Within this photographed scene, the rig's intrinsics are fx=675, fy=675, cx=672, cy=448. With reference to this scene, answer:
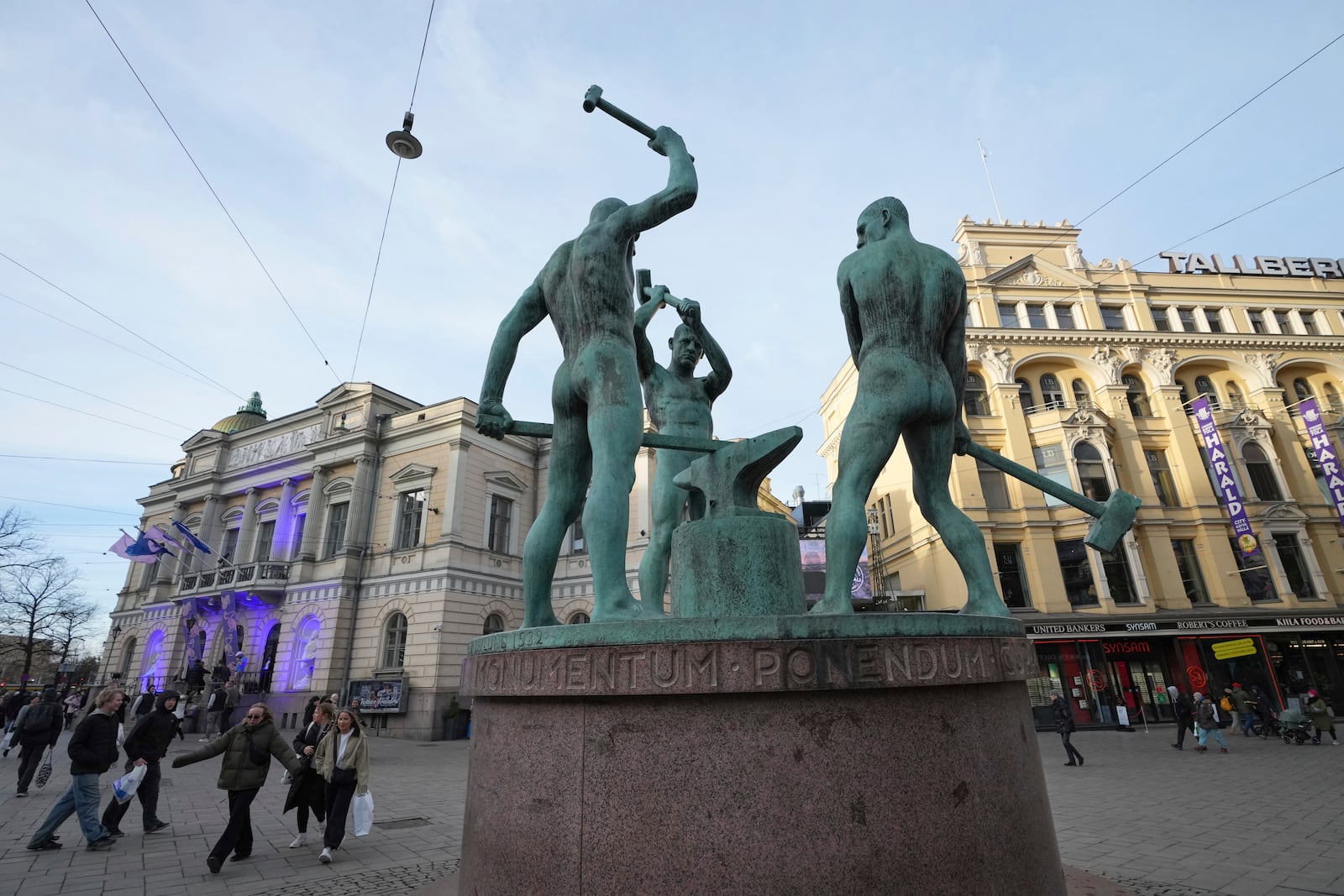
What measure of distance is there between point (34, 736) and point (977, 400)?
90.4ft

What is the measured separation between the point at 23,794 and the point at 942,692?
13.9m

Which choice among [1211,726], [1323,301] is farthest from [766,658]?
[1323,301]

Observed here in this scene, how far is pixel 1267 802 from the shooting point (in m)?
8.37

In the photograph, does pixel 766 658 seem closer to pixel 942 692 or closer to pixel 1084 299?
pixel 942 692

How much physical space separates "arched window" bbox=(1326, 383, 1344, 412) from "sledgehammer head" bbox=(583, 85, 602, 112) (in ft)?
122

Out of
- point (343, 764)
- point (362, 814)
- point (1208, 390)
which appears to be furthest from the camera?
point (1208, 390)

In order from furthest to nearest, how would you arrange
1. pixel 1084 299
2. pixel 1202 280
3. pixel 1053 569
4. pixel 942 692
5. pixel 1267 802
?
1. pixel 1202 280
2. pixel 1084 299
3. pixel 1053 569
4. pixel 1267 802
5. pixel 942 692

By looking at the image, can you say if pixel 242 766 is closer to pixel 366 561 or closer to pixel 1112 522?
pixel 1112 522

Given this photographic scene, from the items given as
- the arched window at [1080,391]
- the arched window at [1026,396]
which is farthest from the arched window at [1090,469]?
the arched window at [1080,391]

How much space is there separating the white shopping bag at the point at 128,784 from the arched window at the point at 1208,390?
114 ft

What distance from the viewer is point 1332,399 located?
2877 cm

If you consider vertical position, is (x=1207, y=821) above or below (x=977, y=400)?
below

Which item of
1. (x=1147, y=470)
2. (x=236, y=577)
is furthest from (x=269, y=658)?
(x=1147, y=470)

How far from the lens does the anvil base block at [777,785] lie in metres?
2.11
